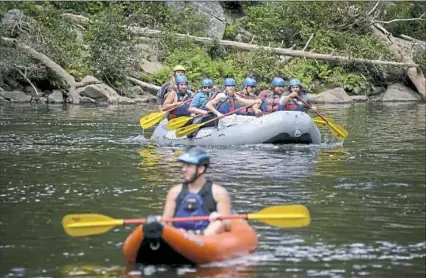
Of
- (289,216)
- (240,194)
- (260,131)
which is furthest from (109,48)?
(289,216)

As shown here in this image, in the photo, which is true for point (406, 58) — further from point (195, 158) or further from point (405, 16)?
point (195, 158)

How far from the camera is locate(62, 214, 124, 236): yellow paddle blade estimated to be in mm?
7867

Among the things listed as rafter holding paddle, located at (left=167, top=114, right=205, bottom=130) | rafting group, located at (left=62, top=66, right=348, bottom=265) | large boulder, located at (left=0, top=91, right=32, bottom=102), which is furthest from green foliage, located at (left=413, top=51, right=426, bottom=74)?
rafting group, located at (left=62, top=66, right=348, bottom=265)

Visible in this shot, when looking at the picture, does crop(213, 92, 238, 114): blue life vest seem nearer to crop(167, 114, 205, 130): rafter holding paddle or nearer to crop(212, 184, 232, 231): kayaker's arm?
crop(167, 114, 205, 130): rafter holding paddle

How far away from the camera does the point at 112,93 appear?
A: 28594mm

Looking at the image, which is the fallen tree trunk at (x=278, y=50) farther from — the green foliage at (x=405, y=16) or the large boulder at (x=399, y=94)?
the green foliage at (x=405, y=16)

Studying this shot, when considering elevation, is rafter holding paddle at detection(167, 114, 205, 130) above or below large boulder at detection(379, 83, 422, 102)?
above

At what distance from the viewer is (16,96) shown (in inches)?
1097

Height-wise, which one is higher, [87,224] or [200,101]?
[200,101]

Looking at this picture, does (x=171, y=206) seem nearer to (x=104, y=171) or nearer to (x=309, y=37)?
(x=104, y=171)

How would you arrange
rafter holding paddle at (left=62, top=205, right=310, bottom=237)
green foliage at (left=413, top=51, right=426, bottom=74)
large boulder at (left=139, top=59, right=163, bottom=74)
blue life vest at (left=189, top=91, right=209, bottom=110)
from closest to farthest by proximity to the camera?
rafter holding paddle at (left=62, top=205, right=310, bottom=237)
blue life vest at (left=189, top=91, right=209, bottom=110)
large boulder at (left=139, top=59, right=163, bottom=74)
green foliage at (left=413, top=51, right=426, bottom=74)

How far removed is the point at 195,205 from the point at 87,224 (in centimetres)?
91

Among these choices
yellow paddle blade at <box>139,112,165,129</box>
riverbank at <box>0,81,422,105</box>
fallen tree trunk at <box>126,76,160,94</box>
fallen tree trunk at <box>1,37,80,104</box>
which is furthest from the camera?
fallen tree trunk at <box>126,76,160,94</box>

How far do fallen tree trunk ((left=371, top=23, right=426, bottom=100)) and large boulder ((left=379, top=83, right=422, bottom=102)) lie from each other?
0.82ft
